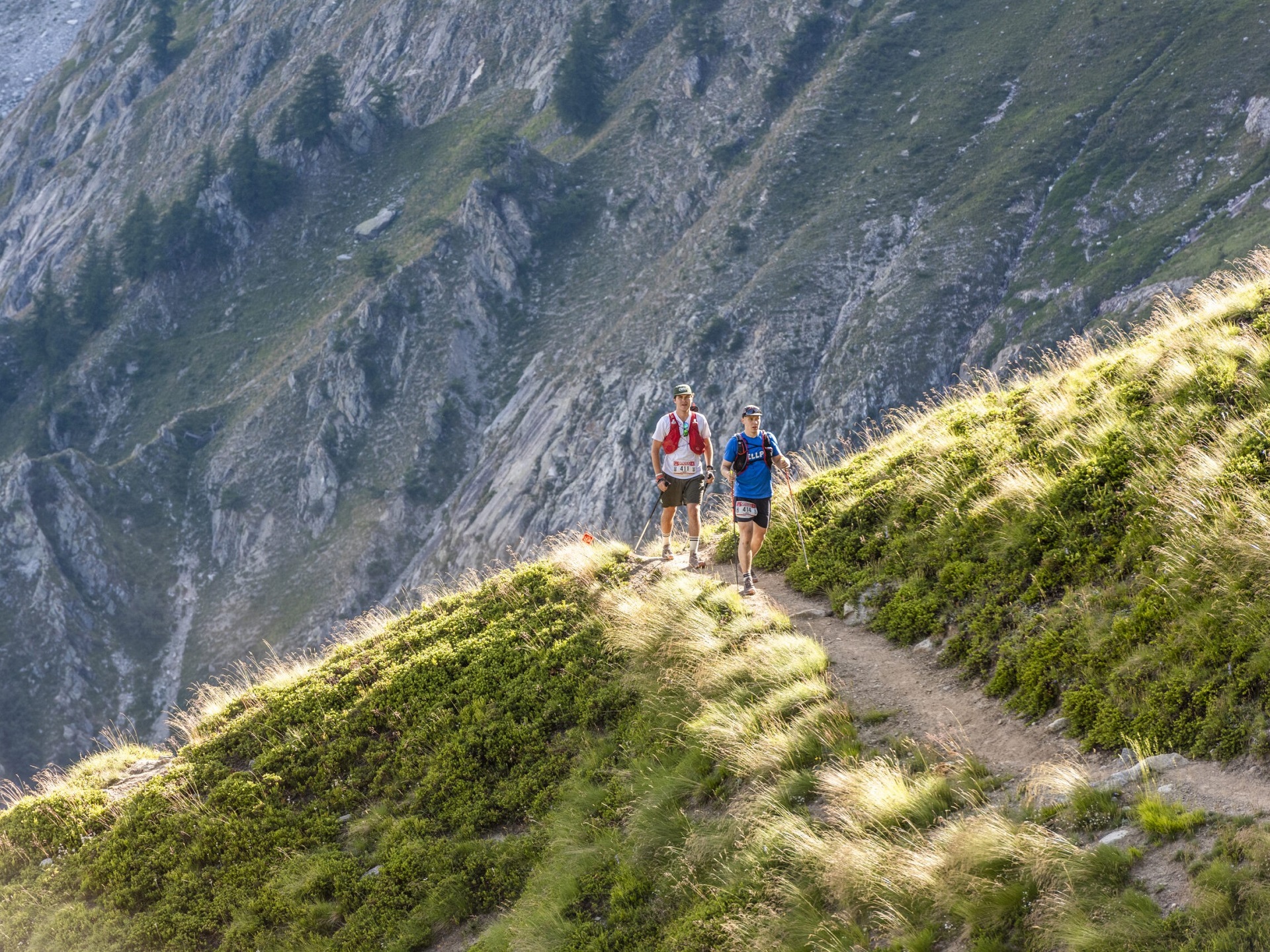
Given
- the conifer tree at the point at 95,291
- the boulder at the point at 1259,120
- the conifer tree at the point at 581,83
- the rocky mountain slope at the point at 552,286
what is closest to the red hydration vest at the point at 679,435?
the rocky mountain slope at the point at 552,286

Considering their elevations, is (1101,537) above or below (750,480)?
below

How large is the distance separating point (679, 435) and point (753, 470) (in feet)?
7.30

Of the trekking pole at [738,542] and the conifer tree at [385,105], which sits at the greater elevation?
the conifer tree at [385,105]

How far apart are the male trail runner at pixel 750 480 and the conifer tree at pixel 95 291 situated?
331 ft

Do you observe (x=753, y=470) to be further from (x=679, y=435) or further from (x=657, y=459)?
(x=657, y=459)

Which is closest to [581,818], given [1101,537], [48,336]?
[1101,537]

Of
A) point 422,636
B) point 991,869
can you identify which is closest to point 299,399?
point 422,636

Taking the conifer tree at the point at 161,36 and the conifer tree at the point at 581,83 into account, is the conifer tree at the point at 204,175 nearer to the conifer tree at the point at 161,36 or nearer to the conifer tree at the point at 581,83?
the conifer tree at the point at 581,83

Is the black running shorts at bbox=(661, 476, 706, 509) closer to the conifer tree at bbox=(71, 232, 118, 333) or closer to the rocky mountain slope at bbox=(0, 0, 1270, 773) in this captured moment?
the rocky mountain slope at bbox=(0, 0, 1270, 773)

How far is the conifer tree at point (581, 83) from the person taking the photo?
290 ft

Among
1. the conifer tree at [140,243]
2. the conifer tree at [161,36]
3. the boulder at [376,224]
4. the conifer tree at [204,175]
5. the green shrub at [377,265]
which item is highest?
the conifer tree at [161,36]

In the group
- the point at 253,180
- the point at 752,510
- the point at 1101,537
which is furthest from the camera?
the point at 253,180

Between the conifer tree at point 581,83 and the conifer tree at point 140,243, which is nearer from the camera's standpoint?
the conifer tree at point 581,83

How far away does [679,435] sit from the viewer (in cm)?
1488
